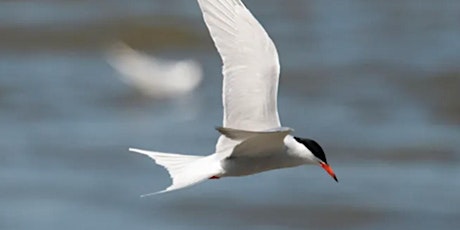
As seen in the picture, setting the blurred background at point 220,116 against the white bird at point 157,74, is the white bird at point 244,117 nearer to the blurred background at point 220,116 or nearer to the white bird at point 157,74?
the blurred background at point 220,116

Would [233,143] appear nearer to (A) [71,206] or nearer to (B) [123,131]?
(A) [71,206]

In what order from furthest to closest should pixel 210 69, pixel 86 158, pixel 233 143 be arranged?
pixel 210 69
pixel 86 158
pixel 233 143

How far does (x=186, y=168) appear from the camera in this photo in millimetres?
4824

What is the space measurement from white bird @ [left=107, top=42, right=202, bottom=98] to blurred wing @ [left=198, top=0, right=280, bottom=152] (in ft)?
7.29

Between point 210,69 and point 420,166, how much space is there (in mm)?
2195

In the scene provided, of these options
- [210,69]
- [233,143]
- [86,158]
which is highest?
[210,69]

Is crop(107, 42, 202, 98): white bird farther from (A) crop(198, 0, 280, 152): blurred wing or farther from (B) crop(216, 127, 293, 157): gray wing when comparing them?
(B) crop(216, 127, 293, 157): gray wing

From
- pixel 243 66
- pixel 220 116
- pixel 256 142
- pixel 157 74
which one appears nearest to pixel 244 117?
pixel 243 66

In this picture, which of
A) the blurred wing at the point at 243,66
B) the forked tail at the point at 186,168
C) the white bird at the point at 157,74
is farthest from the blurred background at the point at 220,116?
the forked tail at the point at 186,168

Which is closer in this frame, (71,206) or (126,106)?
(71,206)

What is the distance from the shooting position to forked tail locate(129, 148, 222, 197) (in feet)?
15.3

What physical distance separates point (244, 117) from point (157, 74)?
2850 millimetres

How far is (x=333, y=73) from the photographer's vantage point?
10.2 metres

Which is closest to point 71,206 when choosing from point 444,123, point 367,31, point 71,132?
point 71,132
